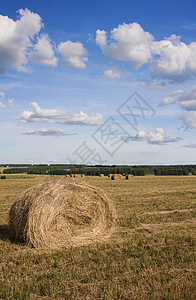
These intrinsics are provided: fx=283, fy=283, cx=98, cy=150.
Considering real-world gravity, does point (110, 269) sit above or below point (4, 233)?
above

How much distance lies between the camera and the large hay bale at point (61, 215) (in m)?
7.99

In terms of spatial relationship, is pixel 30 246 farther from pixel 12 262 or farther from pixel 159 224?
pixel 159 224

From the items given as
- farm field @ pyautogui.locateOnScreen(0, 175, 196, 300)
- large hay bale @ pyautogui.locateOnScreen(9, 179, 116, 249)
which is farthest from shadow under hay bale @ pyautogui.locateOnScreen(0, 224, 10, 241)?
large hay bale @ pyautogui.locateOnScreen(9, 179, 116, 249)

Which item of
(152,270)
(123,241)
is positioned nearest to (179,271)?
(152,270)

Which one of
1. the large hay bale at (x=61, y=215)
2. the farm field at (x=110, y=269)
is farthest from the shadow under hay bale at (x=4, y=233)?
the large hay bale at (x=61, y=215)

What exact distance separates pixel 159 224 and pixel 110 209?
219 centimetres

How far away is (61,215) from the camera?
29.4ft

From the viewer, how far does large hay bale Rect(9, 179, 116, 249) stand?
7.99m

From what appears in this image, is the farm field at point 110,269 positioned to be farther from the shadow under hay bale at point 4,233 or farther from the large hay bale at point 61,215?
the large hay bale at point 61,215

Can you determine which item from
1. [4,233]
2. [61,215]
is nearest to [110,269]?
[61,215]

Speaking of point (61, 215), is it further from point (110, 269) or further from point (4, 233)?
point (110, 269)

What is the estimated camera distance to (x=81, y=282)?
5297 millimetres

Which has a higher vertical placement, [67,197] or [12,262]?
[67,197]

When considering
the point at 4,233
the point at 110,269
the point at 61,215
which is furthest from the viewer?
the point at 4,233
